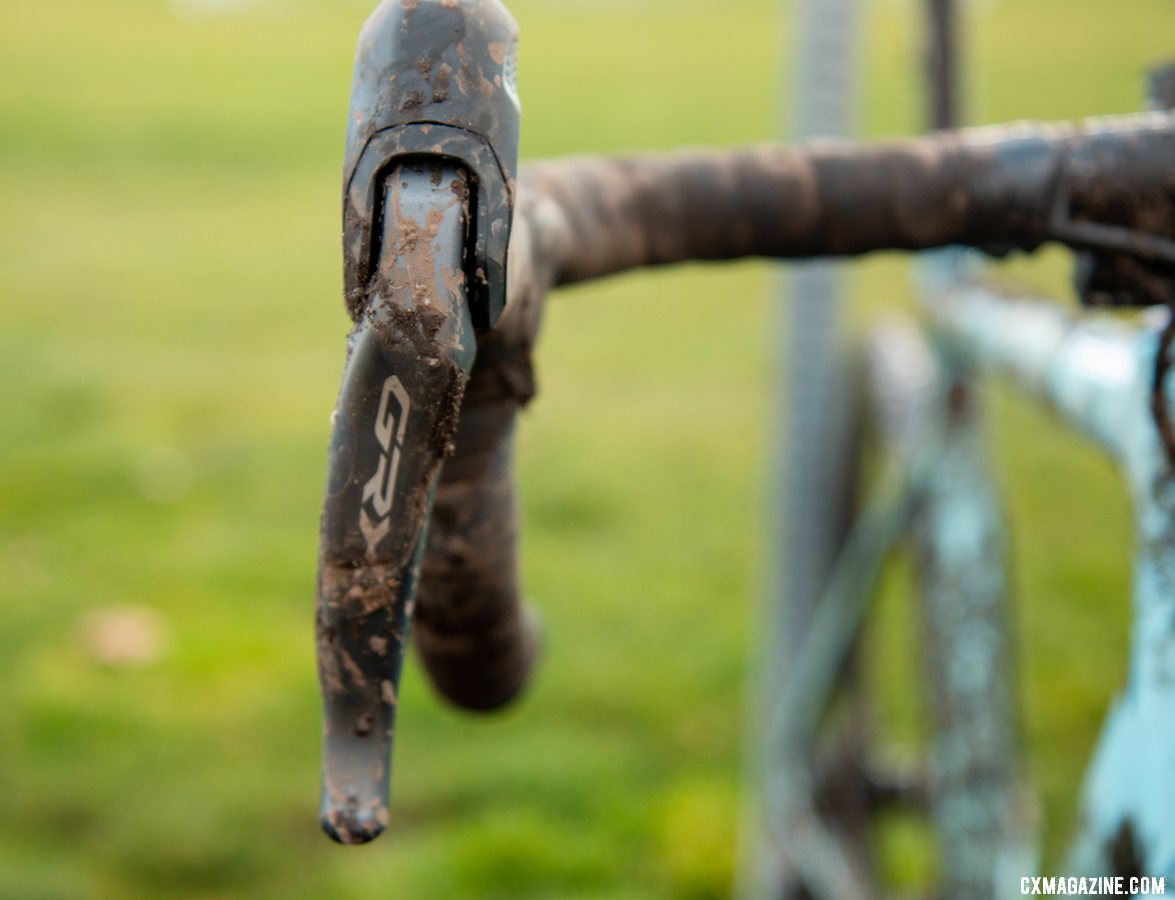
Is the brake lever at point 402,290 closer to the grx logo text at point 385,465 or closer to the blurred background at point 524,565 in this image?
the grx logo text at point 385,465

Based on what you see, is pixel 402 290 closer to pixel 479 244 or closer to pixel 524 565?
pixel 479 244

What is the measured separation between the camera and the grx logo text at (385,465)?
15.2 inches

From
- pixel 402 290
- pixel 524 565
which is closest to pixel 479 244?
pixel 402 290

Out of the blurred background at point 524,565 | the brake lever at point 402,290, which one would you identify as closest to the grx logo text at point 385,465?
the brake lever at point 402,290

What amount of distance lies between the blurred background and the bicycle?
14 centimetres

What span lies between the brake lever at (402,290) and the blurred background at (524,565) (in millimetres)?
389

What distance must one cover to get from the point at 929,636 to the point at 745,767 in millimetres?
751

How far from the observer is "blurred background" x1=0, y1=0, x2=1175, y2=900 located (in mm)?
1627

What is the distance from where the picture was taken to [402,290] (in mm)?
379

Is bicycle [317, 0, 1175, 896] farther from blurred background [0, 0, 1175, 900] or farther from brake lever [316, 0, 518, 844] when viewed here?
blurred background [0, 0, 1175, 900]

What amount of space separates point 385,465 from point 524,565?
2.13m

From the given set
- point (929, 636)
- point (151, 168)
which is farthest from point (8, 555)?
point (151, 168)

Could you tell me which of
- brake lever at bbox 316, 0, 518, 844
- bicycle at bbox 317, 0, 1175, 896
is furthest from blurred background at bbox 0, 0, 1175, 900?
brake lever at bbox 316, 0, 518, 844

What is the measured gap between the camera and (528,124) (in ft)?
19.2
